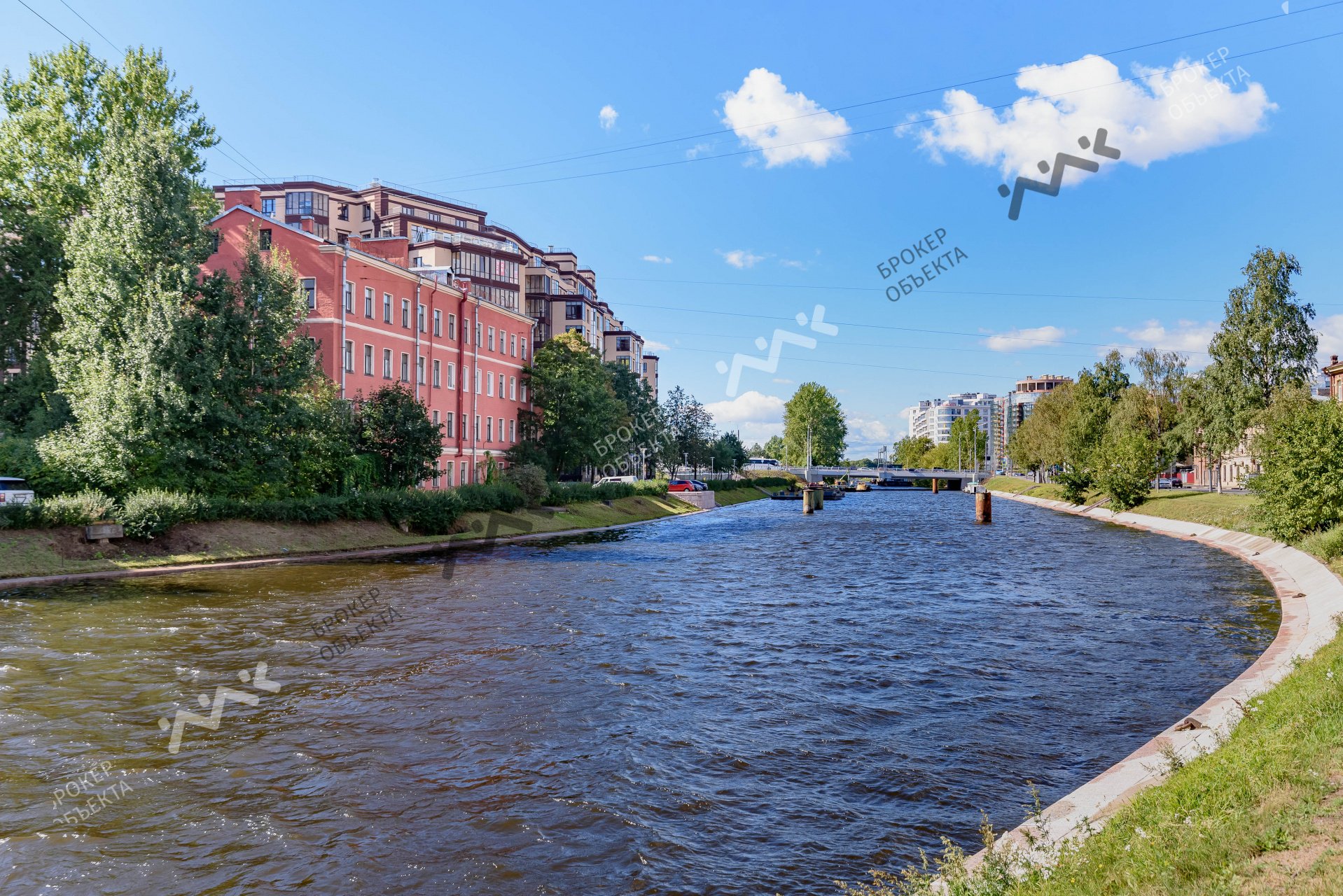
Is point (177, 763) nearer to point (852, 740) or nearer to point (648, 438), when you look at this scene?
point (852, 740)

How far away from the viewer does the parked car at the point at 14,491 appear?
28328mm

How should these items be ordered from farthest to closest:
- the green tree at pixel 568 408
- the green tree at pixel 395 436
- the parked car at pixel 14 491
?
the green tree at pixel 568 408 → the green tree at pixel 395 436 → the parked car at pixel 14 491

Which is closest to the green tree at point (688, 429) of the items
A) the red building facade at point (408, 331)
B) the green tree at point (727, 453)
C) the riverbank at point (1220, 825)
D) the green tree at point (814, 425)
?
the green tree at point (727, 453)

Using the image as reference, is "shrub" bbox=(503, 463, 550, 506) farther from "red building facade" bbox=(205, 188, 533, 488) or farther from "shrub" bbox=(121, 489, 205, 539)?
"shrub" bbox=(121, 489, 205, 539)

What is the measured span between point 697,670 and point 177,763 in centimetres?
916

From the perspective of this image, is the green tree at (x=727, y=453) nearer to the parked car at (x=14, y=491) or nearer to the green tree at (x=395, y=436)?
the green tree at (x=395, y=436)

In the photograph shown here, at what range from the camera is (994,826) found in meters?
9.20

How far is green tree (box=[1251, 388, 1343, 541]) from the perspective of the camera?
1212 inches

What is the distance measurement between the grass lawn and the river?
259cm

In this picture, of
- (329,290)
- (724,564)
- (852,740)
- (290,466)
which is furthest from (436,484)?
(852,740)

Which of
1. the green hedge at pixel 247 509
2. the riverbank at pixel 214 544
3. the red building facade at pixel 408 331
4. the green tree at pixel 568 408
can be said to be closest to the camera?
the riverbank at pixel 214 544
